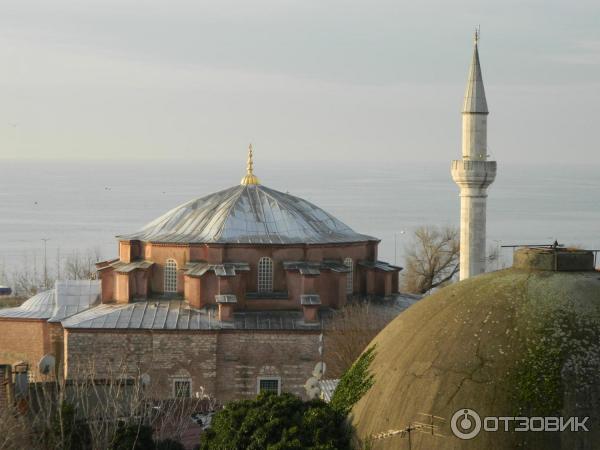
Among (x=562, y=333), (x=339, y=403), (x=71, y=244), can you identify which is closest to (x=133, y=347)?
(x=339, y=403)

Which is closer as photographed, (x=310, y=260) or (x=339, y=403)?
(x=339, y=403)

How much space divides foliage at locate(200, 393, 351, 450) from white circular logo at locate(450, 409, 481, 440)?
58.6 inches

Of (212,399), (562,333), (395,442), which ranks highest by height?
(562,333)

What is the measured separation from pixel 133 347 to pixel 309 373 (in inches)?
166

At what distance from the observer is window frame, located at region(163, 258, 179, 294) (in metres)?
32.0

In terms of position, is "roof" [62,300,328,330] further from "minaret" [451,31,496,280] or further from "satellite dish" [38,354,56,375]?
"minaret" [451,31,496,280]

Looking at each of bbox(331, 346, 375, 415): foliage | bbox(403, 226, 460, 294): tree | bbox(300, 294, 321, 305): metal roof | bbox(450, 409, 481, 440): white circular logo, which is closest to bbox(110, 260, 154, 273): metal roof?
bbox(300, 294, 321, 305): metal roof

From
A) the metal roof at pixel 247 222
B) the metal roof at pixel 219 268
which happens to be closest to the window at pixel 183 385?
the metal roof at pixel 219 268

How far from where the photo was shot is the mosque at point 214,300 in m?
29.7

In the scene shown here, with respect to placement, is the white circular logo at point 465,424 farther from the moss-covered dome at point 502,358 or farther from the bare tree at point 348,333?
the bare tree at point 348,333

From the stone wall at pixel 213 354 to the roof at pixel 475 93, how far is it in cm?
841

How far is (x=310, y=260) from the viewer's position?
1252 inches

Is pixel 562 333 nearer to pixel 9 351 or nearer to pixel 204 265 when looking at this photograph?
pixel 204 265

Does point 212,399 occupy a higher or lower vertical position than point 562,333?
lower
